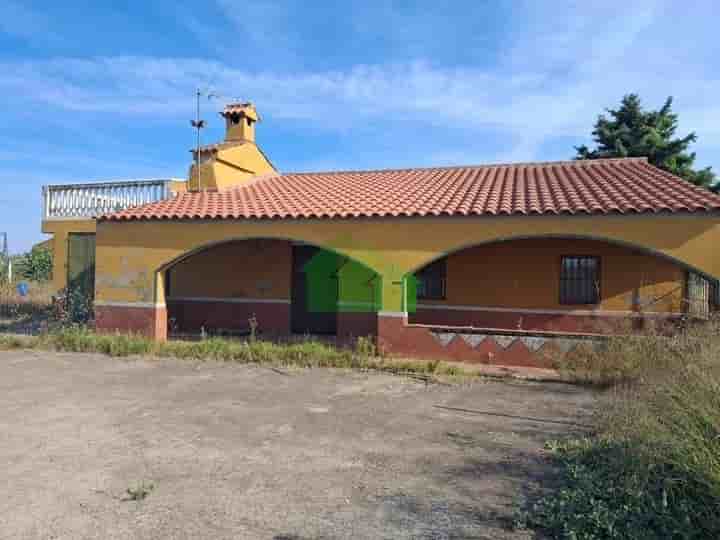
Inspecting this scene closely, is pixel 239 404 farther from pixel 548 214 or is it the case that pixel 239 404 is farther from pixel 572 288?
pixel 572 288

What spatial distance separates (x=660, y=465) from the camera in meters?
4.48

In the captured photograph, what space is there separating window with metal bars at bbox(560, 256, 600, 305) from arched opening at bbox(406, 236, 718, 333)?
21 mm

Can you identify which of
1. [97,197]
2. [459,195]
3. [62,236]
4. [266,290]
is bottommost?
[266,290]

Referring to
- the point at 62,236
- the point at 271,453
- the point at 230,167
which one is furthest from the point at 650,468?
the point at 62,236

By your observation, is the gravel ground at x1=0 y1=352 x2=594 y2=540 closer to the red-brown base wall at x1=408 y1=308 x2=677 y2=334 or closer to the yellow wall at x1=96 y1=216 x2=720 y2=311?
the yellow wall at x1=96 y1=216 x2=720 y2=311

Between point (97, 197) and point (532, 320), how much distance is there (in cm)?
1271

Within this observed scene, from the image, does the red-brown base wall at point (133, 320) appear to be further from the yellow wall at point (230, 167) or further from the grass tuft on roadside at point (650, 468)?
the grass tuft on roadside at point (650, 468)

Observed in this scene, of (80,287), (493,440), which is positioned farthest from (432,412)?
(80,287)

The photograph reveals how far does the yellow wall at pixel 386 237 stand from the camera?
9688 millimetres

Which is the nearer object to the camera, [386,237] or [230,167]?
[386,237]

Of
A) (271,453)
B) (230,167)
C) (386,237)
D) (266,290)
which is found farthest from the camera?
(230,167)

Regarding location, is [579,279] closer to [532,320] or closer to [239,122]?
[532,320]

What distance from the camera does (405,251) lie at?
36.7 feet

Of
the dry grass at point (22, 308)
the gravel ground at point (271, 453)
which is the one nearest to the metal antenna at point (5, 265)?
the dry grass at point (22, 308)
